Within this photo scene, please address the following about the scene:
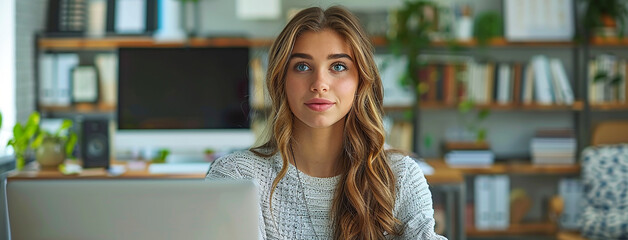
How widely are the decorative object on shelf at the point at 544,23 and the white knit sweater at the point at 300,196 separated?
3003 millimetres

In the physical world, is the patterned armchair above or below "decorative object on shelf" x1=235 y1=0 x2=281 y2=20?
below

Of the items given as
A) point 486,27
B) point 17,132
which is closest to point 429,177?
point 486,27

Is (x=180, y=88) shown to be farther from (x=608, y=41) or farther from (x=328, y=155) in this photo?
(x=608, y=41)

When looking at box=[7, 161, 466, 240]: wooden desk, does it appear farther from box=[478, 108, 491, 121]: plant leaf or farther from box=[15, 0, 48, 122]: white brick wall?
box=[478, 108, 491, 121]: plant leaf

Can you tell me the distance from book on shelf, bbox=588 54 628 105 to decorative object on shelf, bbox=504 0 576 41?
9.0 inches

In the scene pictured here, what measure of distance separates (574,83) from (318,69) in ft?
11.5

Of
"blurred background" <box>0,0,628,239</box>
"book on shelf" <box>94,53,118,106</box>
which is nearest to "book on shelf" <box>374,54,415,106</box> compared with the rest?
"blurred background" <box>0,0,628,239</box>

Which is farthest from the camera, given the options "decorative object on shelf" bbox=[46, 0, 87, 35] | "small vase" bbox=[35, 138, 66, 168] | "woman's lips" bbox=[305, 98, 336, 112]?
"decorative object on shelf" bbox=[46, 0, 87, 35]

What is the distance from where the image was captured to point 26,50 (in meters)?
4.45

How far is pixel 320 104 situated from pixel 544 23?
3.21 meters

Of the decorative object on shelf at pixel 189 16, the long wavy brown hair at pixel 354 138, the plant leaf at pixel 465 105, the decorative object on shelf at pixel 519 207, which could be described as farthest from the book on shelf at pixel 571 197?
the long wavy brown hair at pixel 354 138

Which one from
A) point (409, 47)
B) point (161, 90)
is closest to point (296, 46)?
point (161, 90)

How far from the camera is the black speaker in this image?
3342 millimetres

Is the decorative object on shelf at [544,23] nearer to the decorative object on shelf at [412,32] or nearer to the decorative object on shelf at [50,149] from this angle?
the decorative object on shelf at [412,32]
